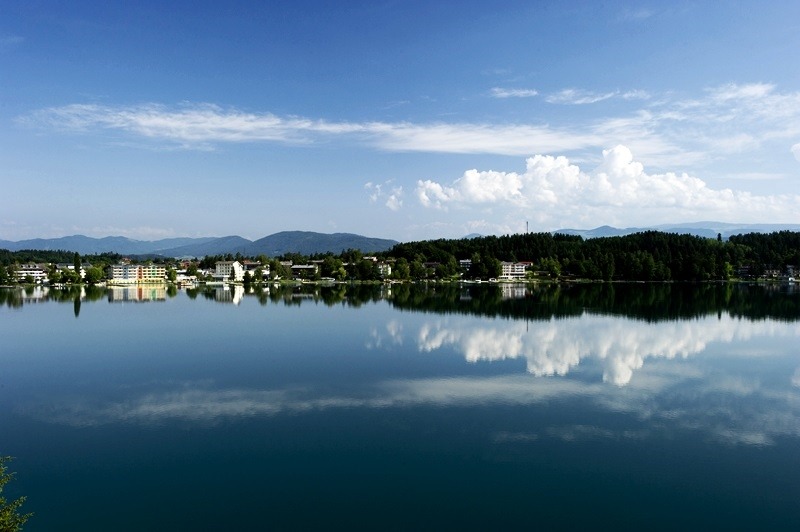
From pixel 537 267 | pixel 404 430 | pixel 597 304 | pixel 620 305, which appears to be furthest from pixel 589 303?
pixel 537 267

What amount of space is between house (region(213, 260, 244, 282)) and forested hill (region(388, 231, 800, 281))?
2119cm

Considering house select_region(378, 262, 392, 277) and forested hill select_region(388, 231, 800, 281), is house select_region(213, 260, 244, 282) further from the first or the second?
forested hill select_region(388, 231, 800, 281)

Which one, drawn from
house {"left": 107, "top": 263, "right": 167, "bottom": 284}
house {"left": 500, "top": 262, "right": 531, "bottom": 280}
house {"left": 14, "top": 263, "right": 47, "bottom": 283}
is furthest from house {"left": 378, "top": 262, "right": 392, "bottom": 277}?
house {"left": 14, "top": 263, "right": 47, "bottom": 283}

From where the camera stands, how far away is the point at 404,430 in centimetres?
1037

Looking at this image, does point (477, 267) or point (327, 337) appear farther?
point (477, 267)

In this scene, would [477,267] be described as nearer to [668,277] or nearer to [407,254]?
[407,254]

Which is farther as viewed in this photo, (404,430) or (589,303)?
(589,303)

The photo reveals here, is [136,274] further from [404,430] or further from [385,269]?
[404,430]

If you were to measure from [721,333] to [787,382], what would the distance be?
9.15m

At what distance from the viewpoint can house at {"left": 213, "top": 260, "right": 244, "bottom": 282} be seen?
69062 mm

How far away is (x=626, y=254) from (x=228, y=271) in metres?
48.6

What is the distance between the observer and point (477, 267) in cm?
6800

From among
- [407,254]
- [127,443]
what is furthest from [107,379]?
[407,254]

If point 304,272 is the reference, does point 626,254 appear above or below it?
above
